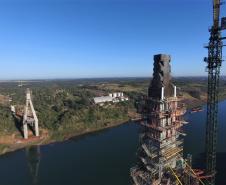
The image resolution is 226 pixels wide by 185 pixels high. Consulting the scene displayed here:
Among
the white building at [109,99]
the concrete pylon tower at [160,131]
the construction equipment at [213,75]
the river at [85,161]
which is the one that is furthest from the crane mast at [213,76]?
the white building at [109,99]

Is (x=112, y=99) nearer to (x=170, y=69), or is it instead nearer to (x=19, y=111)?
(x=19, y=111)

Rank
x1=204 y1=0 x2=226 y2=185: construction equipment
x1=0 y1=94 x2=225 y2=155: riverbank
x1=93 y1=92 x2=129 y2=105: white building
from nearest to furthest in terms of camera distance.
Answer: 1. x1=204 y1=0 x2=226 y2=185: construction equipment
2. x1=0 y1=94 x2=225 y2=155: riverbank
3. x1=93 y1=92 x2=129 y2=105: white building

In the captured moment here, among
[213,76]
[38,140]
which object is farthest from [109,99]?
[213,76]

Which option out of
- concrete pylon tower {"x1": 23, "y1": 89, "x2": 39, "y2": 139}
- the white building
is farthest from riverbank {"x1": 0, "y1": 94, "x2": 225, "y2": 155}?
the white building

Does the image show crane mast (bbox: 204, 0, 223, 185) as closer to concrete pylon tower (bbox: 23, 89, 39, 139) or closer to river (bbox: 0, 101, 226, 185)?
river (bbox: 0, 101, 226, 185)

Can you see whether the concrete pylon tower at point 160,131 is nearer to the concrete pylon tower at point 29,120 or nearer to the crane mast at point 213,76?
the crane mast at point 213,76
